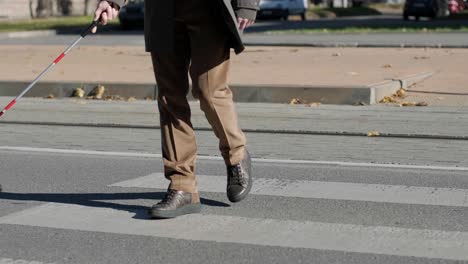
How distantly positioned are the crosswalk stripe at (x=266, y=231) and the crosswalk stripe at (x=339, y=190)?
2.64 ft

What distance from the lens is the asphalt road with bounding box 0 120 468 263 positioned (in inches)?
210

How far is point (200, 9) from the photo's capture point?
584cm

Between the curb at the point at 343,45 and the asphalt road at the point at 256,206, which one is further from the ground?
the asphalt road at the point at 256,206

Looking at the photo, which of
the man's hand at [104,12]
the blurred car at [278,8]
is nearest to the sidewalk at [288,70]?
the man's hand at [104,12]

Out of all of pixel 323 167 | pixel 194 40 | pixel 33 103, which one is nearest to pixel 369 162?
pixel 323 167

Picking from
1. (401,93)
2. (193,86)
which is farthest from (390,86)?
(193,86)

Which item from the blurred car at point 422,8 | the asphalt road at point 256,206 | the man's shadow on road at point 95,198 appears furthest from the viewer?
the blurred car at point 422,8

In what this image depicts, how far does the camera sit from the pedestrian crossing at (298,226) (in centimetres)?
539

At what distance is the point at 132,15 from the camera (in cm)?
3812

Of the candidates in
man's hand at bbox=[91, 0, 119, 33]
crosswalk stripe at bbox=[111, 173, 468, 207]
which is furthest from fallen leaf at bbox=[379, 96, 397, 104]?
man's hand at bbox=[91, 0, 119, 33]

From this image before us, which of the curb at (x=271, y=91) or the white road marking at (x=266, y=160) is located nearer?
the white road marking at (x=266, y=160)

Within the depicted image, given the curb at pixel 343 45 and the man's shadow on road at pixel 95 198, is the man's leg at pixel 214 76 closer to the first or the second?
the man's shadow on road at pixel 95 198

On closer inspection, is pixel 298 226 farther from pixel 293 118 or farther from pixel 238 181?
pixel 293 118

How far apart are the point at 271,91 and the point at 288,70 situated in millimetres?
3111
